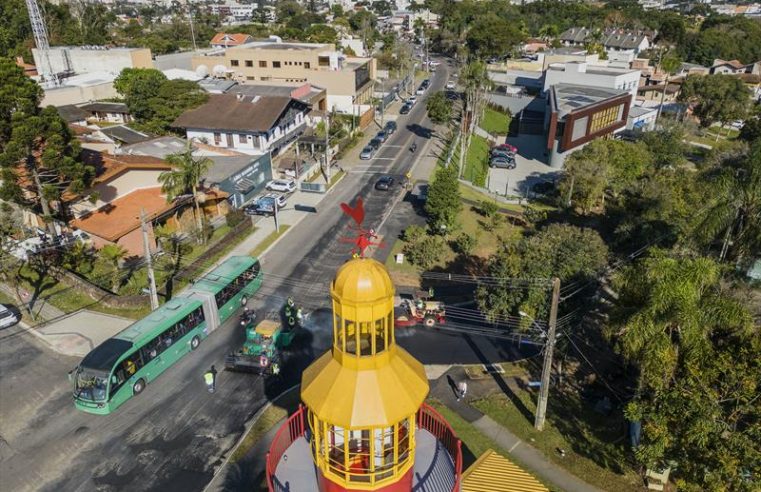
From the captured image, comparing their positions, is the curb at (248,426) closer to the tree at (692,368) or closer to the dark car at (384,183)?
the tree at (692,368)

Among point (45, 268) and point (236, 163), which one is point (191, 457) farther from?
point (236, 163)

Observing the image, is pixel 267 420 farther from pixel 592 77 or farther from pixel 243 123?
pixel 592 77

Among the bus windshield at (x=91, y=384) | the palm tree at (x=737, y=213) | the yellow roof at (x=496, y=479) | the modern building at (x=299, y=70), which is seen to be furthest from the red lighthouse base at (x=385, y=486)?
the modern building at (x=299, y=70)

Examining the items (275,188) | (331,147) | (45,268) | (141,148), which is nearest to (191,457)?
(45,268)

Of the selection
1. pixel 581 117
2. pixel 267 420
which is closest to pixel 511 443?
pixel 267 420

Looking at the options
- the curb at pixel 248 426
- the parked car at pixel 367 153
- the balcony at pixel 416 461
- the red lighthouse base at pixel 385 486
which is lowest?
the curb at pixel 248 426

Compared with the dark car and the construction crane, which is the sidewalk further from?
the construction crane

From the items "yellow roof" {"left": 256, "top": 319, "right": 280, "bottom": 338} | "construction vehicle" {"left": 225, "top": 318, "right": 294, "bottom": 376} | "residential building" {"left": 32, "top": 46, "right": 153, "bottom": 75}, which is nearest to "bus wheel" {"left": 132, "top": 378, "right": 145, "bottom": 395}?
"construction vehicle" {"left": 225, "top": 318, "right": 294, "bottom": 376}
